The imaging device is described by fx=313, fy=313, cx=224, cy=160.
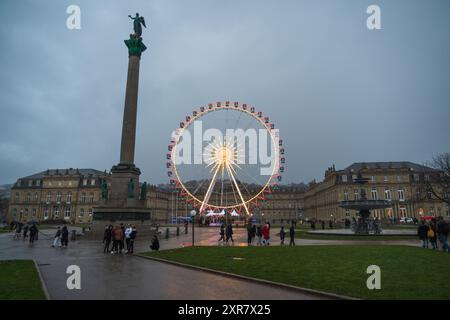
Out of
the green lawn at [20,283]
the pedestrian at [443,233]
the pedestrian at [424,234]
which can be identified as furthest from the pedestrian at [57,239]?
the pedestrian at [443,233]

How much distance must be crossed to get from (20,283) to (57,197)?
117 metres

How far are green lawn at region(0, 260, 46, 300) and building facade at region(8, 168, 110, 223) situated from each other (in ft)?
340

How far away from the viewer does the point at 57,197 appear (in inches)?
4537

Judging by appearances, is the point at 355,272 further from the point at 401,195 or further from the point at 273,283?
the point at 401,195

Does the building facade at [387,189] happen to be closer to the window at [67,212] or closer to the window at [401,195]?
the window at [401,195]

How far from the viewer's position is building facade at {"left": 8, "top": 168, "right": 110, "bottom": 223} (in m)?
113

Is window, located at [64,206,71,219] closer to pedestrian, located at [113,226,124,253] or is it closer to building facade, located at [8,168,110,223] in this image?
building facade, located at [8,168,110,223]

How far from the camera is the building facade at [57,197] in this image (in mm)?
113375

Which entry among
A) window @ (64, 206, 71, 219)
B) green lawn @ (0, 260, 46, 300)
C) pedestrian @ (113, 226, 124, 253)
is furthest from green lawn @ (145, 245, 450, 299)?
window @ (64, 206, 71, 219)
